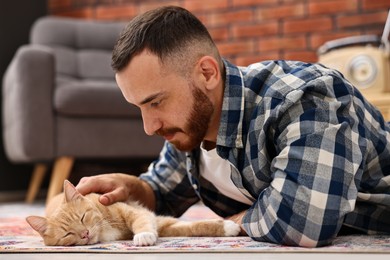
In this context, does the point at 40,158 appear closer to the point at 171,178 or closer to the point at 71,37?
the point at 71,37

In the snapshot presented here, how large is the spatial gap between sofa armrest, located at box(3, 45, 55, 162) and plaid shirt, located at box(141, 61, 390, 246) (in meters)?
1.69

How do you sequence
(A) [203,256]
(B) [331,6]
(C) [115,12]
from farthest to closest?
(C) [115,12], (B) [331,6], (A) [203,256]

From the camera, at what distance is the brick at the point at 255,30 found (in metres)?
3.46

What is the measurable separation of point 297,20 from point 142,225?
2338mm

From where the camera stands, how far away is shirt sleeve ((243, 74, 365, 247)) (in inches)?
44.9

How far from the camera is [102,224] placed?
1385 millimetres

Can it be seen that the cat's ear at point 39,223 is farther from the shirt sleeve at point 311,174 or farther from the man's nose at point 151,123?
the shirt sleeve at point 311,174

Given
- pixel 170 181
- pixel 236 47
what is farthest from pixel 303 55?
pixel 170 181

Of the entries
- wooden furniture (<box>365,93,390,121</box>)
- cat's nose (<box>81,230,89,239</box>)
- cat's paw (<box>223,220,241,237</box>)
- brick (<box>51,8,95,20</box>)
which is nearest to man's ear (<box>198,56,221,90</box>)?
cat's paw (<box>223,220,241,237</box>)

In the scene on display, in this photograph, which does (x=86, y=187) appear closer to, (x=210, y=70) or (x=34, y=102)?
(x=210, y=70)

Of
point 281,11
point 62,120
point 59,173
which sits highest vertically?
point 281,11

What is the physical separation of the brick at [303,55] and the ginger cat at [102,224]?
6.97 feet

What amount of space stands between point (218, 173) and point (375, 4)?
7.01 feet

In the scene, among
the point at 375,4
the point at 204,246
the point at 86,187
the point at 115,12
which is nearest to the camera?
the point at 204,246
